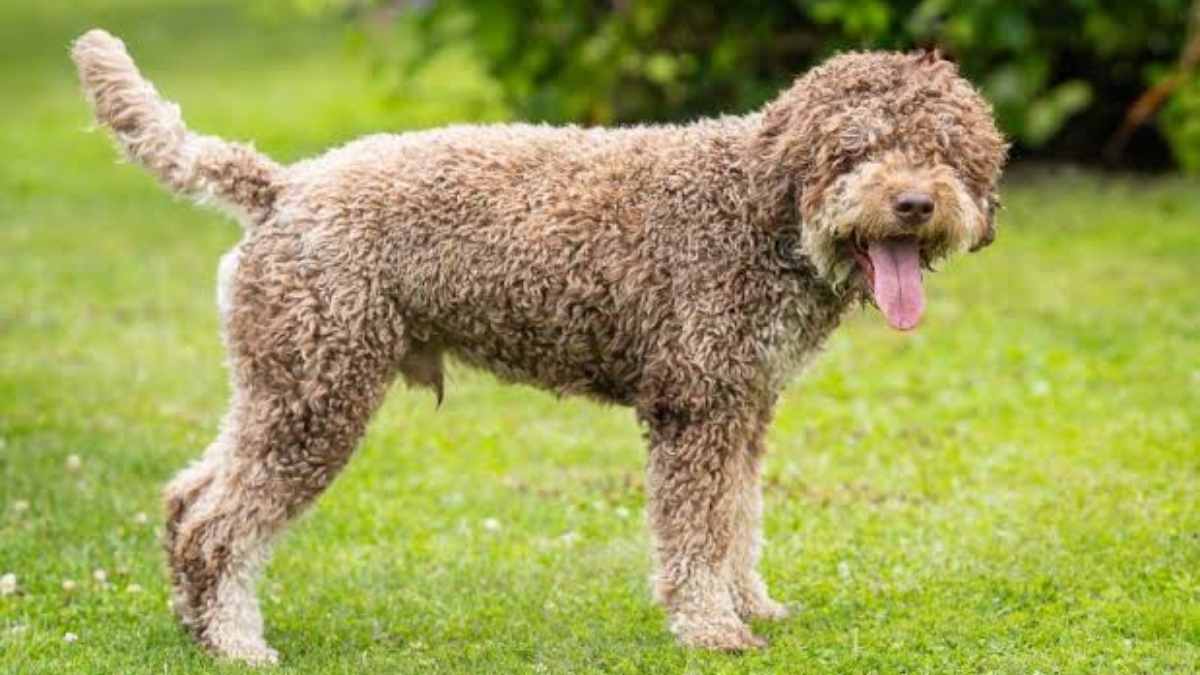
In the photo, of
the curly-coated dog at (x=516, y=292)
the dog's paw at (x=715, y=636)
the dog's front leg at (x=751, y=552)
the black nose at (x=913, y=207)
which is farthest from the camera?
the dog's front leg at (x=751, y=552)

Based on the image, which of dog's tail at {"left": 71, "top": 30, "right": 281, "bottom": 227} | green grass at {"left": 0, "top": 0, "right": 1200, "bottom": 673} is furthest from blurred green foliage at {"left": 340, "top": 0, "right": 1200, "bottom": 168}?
dog's tail at {"left": 71, "top": 30, "right": 281, "bottom": 227}

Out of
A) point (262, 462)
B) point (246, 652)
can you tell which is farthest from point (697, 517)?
point (246, 652)

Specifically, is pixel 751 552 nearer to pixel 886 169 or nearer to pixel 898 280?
pixel 898 280

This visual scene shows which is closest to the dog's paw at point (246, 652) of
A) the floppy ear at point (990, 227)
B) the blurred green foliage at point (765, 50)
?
the floppy ear at point (990, 227)

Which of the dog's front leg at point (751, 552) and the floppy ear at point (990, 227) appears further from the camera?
the dog's front leg at point (751, 552)

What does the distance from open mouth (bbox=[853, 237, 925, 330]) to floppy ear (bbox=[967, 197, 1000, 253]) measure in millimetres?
201

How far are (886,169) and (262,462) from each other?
87.0 inches

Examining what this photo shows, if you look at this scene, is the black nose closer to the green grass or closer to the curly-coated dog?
the curly-coated dog

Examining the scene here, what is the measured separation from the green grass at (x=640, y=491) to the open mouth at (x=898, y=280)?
118 cm

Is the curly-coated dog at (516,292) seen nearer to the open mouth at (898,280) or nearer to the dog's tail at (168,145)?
the dog's tail at (168,145)

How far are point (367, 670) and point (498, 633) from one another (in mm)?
597

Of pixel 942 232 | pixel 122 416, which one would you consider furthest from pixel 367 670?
pixel 122 416

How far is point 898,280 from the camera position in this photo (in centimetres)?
639

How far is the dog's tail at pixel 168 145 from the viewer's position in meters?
6.81
